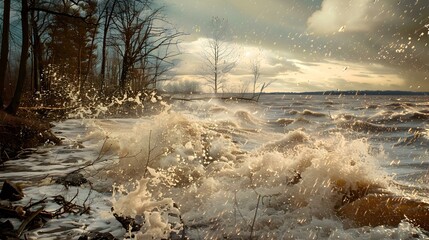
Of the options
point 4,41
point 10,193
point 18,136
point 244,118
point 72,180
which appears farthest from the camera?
point 244,118

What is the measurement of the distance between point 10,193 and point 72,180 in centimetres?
118

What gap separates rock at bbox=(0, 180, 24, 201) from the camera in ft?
14.9

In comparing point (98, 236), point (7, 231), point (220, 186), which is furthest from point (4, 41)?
point (98, 236)

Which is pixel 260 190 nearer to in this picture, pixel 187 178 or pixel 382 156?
pixel 187 178

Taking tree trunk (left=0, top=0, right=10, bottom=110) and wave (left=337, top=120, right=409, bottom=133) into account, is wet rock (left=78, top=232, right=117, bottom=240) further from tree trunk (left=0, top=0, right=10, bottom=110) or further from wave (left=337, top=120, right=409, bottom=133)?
wave (left=337, top=120, right=409, bottom=133)

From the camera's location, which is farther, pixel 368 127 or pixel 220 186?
pixel 368 127

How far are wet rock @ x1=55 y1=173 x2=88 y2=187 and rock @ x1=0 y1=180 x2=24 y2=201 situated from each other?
82 centimetres

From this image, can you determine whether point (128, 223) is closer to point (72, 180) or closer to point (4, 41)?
point (72, 180)

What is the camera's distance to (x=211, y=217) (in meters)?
4.65

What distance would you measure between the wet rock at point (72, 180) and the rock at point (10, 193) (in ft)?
2.70

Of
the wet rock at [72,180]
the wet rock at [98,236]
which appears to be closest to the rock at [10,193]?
the wet rock at [72,180]

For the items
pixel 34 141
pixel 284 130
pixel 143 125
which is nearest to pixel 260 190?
pixel 143 125

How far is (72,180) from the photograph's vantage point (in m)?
5.72

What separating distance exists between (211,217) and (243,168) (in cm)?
212
